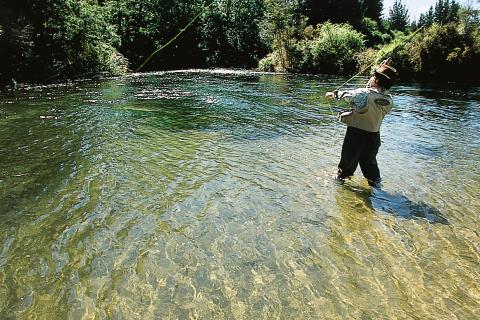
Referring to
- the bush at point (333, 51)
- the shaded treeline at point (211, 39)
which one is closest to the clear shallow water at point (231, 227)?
the shaded treeline at point (211, 39)

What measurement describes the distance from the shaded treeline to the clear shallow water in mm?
13277

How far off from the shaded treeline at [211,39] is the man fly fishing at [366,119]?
44.5 feet

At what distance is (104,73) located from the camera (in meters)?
36.2

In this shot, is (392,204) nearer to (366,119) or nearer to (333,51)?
(366,119)

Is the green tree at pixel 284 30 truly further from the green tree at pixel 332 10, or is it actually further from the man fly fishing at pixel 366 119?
the man fly fishing at pixel 366 119

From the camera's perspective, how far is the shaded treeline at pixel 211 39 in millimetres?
29484

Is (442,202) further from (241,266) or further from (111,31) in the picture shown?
(111,31)

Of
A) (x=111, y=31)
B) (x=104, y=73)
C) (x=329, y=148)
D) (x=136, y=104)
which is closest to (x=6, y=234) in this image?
(x=329, y=148)

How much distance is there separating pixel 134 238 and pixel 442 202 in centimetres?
513

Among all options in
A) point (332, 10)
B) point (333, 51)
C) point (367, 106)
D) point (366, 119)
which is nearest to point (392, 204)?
point (366, 119)

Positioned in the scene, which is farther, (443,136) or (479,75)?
(479,75)

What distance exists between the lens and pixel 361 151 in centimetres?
757

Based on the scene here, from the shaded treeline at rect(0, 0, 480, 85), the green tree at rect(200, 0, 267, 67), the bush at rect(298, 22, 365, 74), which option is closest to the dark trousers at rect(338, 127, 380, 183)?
the shaded treeline at rect(0, 0, 480, 85)

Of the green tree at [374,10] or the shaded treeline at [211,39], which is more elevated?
the green tree at [374,10]
